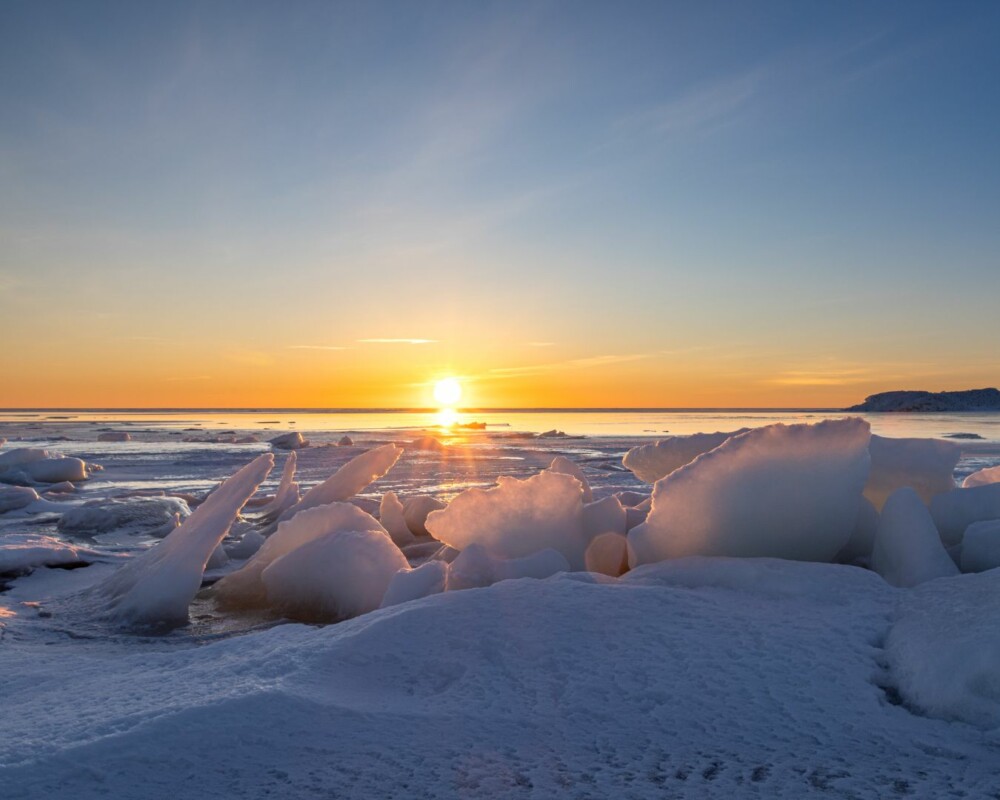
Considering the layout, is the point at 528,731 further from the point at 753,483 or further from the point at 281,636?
the point at 753,483

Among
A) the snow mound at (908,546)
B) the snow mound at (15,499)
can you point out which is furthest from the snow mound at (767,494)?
the snow mound at (15,499)

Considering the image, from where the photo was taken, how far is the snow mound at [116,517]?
6.01 meters

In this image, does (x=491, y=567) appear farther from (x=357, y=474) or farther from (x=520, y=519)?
(x=357, y=474)

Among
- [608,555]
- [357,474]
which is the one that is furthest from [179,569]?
[608,555]

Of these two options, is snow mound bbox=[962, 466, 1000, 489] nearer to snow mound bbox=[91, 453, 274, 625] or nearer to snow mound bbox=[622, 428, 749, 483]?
snow mound bbox=[622, 428, 749, 483]

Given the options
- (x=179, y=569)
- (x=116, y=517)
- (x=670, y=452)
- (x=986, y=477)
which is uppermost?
(x=670, y=452)

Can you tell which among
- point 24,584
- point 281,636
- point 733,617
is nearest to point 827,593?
point 733,617

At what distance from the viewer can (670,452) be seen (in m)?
4.17

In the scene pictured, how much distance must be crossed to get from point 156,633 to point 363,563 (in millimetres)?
929

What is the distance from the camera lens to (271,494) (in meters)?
8.62

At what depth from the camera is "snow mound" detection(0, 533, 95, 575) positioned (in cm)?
429

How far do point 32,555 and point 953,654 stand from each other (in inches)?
187

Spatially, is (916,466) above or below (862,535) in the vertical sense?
above

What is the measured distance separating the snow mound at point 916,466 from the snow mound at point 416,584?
226 centimetres
